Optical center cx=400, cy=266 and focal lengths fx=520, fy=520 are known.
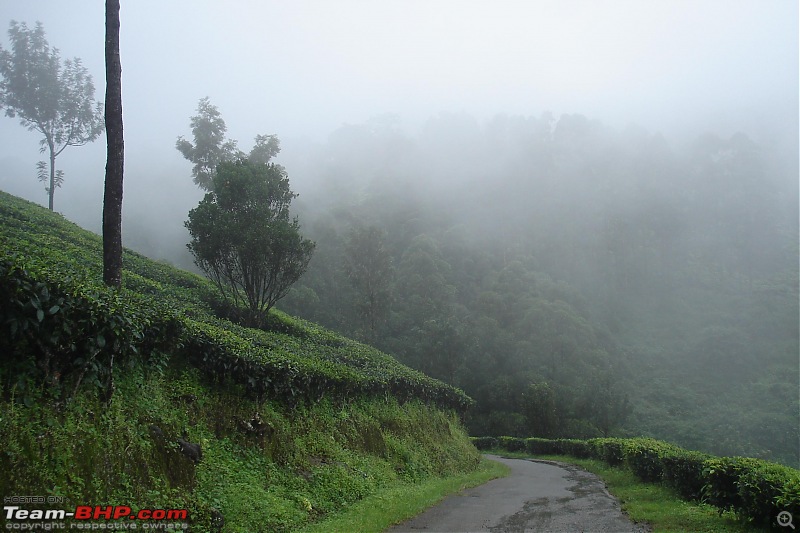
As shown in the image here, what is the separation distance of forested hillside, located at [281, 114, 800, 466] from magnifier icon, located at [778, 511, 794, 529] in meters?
38.3

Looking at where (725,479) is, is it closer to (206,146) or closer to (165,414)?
(165,414)

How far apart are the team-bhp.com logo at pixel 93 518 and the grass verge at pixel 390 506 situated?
2333 millimetres

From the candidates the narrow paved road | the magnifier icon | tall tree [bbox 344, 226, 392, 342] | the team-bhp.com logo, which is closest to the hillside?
the team-bhp.com logo

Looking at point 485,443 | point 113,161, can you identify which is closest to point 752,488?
point 113,161

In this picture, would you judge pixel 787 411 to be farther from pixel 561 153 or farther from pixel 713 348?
pixel 561 153

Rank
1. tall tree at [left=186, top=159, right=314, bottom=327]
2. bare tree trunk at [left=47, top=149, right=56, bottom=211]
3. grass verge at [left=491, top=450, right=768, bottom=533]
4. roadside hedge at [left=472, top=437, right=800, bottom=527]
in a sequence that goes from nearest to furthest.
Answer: roadside hedge at [left=472, top=437, right=800, bottom=527] < grass verge at [left=491, top=450, right=768, bottom=533] < tall tree at [left=186, top=159, right=314, bottom=327] < bare tree trunk at [left=47, top=149, right=56, bottom=211]

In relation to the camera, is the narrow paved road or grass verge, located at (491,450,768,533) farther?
the narrow paved road

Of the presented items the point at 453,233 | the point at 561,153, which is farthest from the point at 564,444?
the point at 561,153

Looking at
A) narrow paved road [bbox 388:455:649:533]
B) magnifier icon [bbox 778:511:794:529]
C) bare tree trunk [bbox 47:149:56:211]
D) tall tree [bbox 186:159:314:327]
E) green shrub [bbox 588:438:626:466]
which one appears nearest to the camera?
magnifier icon [bbox 778:511:794:529]

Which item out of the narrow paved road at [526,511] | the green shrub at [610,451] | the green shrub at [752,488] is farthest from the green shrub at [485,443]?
the green shrub at [752,488]

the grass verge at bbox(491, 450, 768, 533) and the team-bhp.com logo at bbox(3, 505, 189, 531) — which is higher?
the team-bhp.com logo at bbox(3, 505, 189, 531)

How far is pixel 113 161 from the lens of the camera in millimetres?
10586

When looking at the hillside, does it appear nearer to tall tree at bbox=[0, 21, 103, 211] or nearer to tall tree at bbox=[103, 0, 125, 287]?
tall tree at bbox=[103, 0, 125, 287]

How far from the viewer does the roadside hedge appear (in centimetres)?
770
